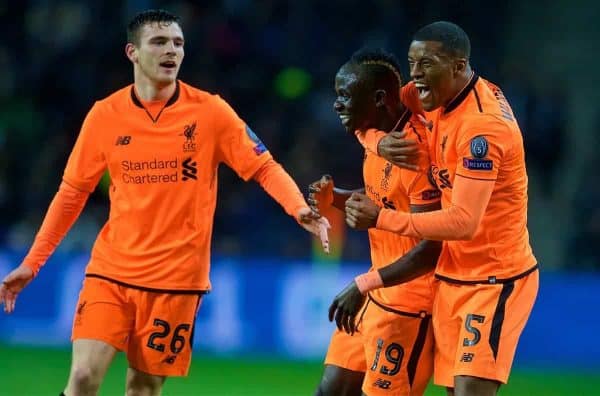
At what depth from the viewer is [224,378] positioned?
1076 cm

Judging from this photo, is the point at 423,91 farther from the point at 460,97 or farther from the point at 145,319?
the point at 145,319

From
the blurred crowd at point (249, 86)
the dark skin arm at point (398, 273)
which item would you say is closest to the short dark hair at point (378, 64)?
the dark skin arm at point (398, 273)

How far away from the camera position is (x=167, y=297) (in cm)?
686

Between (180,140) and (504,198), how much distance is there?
1.88 metres

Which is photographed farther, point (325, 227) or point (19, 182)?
point (19, 182)

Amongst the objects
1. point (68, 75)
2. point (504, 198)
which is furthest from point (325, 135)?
point (504, 198)

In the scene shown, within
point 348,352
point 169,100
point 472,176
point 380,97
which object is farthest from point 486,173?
point 169,100

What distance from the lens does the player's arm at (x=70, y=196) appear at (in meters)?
6.97

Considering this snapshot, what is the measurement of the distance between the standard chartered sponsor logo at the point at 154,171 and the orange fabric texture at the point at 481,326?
63.9 inches

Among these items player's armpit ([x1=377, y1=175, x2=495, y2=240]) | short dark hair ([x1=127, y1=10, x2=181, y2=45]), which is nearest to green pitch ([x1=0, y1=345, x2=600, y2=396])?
short dark hair ([x1=127, y1=10, x2=181, y2=45])

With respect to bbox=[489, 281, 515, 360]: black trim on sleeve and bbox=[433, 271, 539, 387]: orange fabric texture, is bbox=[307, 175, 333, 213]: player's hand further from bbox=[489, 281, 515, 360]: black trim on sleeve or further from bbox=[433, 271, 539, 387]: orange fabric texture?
bbox=[489, 281, 515, 360]: black trim on sleeve

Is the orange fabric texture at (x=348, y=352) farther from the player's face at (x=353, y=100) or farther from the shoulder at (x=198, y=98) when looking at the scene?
the shoulder at (x=198, y=98)

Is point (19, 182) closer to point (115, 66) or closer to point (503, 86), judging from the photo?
point (115, 66)

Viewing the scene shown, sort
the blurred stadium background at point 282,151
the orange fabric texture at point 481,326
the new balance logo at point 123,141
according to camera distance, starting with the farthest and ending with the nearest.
→ the blurred stadium background at point 282,151, the new balance logo at point 123,141, the orange fabric texture at point 481,326
